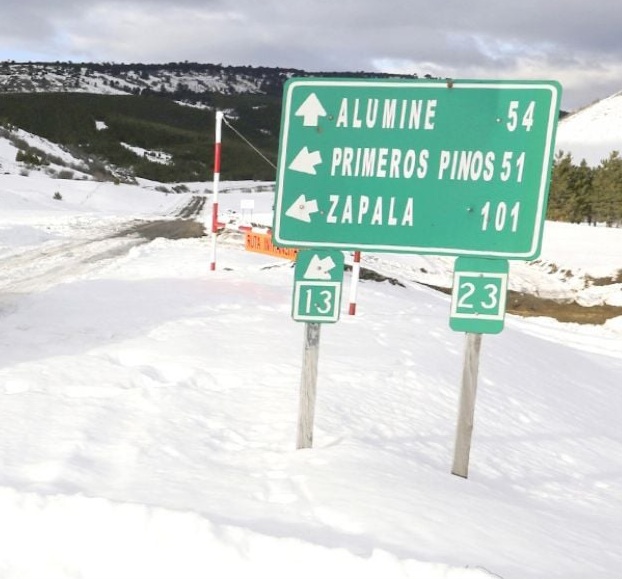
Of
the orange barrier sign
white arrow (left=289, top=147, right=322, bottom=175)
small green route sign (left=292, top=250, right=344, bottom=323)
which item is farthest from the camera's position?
the orange barrier sign

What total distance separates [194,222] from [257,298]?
1505 cm

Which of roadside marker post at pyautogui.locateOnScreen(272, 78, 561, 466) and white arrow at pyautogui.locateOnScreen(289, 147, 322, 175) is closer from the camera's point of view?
roadside marker post at pyautogui.locateOnScreen(272, 78, 561, 466)

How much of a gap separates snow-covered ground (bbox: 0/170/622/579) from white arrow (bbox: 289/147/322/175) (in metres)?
1.65

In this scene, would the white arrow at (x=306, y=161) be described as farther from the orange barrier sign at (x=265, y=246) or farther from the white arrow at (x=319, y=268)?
the orange barrier sign at (x=265, y=246)

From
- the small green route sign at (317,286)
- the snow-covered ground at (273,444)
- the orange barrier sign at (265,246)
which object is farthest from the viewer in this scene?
the orange barrier sign at (265,246)

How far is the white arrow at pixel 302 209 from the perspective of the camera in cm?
369

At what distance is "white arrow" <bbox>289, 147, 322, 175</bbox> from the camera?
3.65m

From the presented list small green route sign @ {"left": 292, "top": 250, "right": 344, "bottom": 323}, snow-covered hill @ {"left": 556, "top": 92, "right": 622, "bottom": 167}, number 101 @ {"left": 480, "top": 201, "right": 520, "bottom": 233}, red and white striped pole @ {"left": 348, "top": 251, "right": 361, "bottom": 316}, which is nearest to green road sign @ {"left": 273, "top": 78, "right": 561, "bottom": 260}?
number 101 @ {"left": 480, "top": 201, "right": 520, "bottom": 233}

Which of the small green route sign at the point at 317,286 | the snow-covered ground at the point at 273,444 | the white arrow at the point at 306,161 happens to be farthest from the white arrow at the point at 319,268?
the snow-covered ground at the point at 273,444

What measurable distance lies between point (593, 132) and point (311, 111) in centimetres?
16254

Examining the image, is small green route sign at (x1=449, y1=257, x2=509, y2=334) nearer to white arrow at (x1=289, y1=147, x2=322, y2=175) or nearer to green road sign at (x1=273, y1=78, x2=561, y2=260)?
green road sign at (x1=273, y1=78, x2=561, y2=260)

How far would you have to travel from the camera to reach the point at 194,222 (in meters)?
23.2

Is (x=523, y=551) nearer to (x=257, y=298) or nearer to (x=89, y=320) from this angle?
(x=89, y=320)

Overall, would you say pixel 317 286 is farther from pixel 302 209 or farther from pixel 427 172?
pixel 427 172
